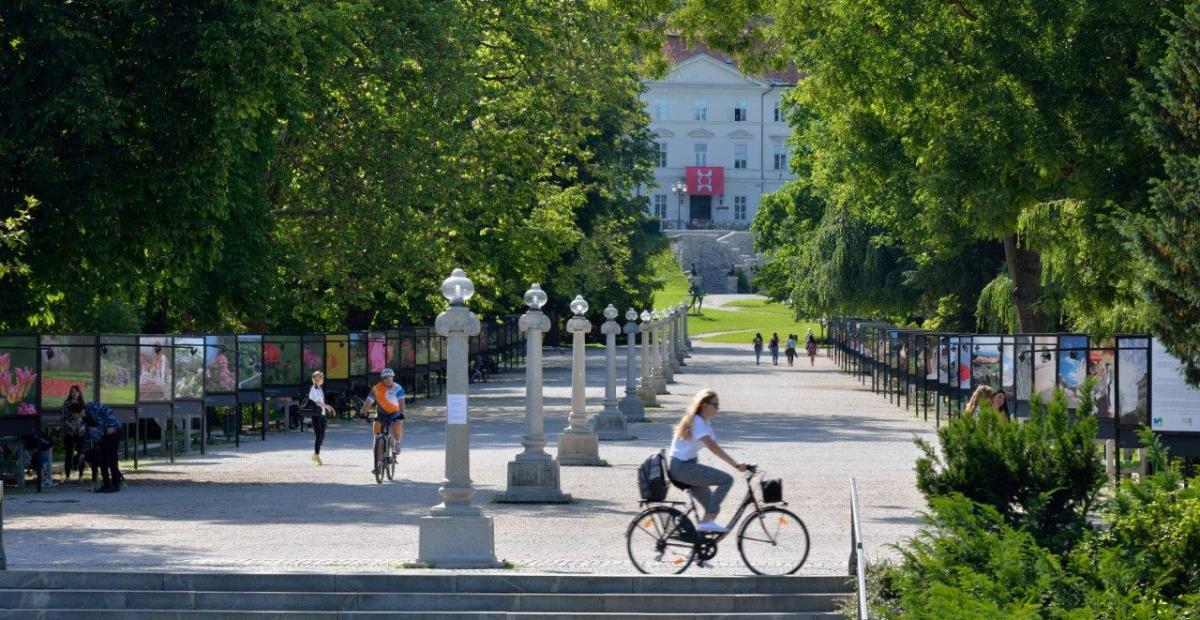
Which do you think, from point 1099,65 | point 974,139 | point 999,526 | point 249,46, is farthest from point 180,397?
point 999,526

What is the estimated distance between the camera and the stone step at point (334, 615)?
1568cm

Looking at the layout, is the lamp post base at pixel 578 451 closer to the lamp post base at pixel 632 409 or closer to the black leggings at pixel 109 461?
the black leggings at pixel 109 461

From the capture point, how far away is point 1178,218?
67.7ft

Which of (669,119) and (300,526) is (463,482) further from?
(669,119)

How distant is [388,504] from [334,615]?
882 cm

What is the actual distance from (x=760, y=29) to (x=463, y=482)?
1637 cm

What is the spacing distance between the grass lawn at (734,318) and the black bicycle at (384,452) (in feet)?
251

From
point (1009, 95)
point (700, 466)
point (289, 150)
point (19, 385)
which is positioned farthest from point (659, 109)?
point (700, 466)

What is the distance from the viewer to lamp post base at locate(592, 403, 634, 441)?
38781 millimetres

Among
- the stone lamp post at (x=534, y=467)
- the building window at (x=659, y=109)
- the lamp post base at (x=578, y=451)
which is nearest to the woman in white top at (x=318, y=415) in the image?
the lamp post base at (x=578, y=451)

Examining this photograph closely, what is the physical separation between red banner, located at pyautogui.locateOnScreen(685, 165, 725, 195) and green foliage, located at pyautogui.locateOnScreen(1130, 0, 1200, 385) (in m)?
143

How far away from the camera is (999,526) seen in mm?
14125

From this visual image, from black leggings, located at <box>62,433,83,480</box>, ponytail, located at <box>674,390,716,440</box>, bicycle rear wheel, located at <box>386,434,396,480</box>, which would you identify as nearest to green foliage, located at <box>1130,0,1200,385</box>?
ponytail, located at <box>674,390,716,440</box>

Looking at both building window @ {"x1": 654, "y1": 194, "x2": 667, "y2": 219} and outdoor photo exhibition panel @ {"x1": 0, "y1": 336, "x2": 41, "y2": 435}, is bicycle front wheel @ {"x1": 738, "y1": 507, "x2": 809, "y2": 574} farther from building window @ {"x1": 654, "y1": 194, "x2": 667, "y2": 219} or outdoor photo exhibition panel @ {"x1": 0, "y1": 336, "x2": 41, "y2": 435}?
building window @ {"x1": 654, "y1": 194, "x2": 667, "y2": 219}
